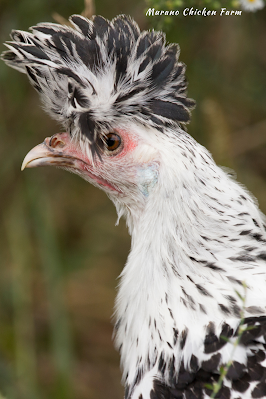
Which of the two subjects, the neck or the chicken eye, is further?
the chicken eye

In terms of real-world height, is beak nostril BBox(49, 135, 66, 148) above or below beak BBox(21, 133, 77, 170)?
above

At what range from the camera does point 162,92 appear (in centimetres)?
221

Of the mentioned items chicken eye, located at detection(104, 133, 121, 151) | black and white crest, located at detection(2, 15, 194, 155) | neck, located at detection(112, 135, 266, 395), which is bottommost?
neck, located at detection(112, 135, 266, 395)

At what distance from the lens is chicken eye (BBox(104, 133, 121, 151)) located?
2.24 metres

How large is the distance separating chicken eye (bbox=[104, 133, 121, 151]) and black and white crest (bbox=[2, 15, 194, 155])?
0.07 meters

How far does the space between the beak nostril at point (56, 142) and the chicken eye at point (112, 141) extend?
0.24 m

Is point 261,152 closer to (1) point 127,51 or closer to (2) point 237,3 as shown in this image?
(2) point 237,3

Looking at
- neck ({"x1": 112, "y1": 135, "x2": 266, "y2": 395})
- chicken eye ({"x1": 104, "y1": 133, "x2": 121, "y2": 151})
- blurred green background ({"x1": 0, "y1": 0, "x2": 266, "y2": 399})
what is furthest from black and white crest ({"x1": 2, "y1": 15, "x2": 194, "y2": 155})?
blurred green background ({"x1": 0, "y1": 0, "x2": 266, "y2": 399})

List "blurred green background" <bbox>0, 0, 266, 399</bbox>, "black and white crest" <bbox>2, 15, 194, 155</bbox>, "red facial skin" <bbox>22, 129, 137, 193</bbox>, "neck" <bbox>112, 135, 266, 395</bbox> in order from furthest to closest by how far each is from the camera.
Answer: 1. "blurred green background" <bbox>0, 0, 266, 399</bbox>
2. "red facial skin" <bbox>22, 129, 137, 193</bbox>
3. "black and white crest" <bbox>2, 15, 194, 155</bbox>
4. "neck" <bbox>112, 135, 266, 395</bbox>

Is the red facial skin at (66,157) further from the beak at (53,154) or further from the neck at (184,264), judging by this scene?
the neck at (184,264)

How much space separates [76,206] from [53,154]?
4051mm

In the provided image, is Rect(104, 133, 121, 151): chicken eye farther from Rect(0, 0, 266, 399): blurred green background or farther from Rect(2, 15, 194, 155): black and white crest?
Rect(0, 0, 266, 399): blurred green background

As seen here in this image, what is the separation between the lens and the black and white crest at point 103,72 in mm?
2146

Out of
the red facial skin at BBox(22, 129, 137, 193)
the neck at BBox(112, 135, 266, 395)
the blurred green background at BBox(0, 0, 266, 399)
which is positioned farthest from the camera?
the blurred green background at BBox(0, 0, 266, 399)
